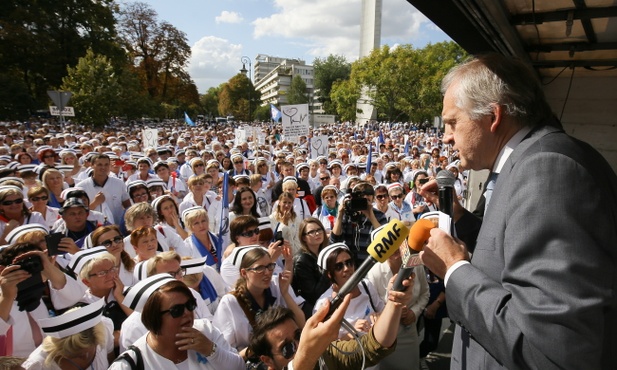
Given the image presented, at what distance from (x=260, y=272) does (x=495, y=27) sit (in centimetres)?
280

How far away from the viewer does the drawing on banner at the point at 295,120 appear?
10859mm

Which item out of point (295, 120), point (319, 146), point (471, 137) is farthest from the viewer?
point (319, 146)

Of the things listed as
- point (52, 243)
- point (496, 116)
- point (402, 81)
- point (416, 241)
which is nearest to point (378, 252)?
point (416, 241)

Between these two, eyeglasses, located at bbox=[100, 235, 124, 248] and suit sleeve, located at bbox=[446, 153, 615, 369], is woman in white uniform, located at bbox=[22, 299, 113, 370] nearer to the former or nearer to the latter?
eyeglasses, located at bbox=[100, 235, 124, 248]

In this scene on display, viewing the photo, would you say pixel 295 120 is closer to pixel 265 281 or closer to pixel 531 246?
pixel 265 281

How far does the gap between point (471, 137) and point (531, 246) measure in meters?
0.55

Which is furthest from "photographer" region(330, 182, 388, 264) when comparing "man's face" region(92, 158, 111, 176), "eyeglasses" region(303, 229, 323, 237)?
"man's face" region(92, 158, 111, 176)

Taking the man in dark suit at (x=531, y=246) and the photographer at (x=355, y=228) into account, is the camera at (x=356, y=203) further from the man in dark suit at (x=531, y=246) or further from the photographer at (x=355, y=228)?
the man in dark suit at (x=531, y=246)

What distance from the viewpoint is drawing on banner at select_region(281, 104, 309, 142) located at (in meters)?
10.9

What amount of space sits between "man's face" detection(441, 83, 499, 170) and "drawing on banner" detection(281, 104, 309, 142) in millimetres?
9365

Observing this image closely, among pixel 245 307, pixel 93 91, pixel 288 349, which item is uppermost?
pixel 93 91

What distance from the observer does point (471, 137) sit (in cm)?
152

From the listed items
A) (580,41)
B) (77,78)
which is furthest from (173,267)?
(77,78)

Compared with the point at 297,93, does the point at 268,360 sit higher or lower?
lower
